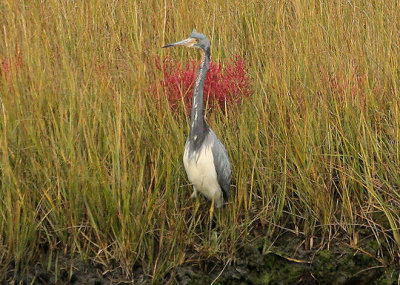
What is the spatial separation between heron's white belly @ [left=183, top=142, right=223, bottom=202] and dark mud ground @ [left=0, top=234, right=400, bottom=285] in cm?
39

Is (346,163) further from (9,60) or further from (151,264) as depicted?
(9,60)

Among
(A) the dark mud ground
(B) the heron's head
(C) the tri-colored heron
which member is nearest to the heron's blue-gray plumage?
(C) the tri-colored heron

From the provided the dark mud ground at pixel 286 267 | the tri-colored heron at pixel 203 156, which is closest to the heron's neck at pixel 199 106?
the tri-colored heron at pixel 203 156

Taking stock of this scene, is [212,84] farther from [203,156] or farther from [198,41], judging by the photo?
[203,156]

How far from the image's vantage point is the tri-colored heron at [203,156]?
3.34m

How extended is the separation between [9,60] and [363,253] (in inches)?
85.9

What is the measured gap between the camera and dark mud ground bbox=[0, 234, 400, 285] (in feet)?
10.3

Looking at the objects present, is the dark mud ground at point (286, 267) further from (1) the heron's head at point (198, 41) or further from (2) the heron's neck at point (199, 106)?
(1) the heron's head at point (198, 41)

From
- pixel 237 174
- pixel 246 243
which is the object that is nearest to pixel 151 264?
pixel 246 243

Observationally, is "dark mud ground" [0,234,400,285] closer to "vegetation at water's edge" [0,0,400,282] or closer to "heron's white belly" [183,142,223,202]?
"vegetation at water's edge" [0,0,400,282]

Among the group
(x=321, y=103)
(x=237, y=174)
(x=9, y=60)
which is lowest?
(x=237, y=174)

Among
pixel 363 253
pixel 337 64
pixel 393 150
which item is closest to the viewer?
pixel 363 253

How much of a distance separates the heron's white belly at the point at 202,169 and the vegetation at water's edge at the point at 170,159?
0.39 feet

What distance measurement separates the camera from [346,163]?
12.0ft
